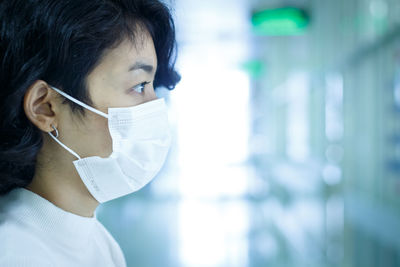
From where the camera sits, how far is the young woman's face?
3.27 ft

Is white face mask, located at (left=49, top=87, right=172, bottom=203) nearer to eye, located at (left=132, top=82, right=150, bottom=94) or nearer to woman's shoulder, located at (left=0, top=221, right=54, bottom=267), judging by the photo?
eye, located at (left=132, top=82, right=150, bottom=94)

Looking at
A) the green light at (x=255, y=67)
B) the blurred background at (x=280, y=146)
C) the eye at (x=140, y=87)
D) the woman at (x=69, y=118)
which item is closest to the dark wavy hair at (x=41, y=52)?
the woman at (x=69, y=118)

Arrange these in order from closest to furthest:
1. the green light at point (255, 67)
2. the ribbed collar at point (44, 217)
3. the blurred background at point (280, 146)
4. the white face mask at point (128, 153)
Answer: the ribbed collar at point (44, 217)
the white face mask at point (128, 153)
the blurred background at point (280, 146)
the green light at point (255, 67)

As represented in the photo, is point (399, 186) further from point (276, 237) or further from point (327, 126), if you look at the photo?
point (276, 237)

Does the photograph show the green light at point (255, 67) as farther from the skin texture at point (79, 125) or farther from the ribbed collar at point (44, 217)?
the ribbed collar at point (44, 217)

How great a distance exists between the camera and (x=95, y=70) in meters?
0.99

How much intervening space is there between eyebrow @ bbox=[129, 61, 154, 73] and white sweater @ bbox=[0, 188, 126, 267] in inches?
17.4

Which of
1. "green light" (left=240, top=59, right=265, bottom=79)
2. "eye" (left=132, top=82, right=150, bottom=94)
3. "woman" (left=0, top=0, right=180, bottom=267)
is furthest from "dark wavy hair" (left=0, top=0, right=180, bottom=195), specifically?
"green light" (left=240, top=59, right=265, bottom=79)

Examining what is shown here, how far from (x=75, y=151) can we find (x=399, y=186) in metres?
1.90

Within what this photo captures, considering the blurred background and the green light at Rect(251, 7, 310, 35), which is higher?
the green light at Rect(251, 7, 310, 35)

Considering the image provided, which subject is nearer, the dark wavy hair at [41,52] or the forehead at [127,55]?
the dark wavy hair at [41,52]

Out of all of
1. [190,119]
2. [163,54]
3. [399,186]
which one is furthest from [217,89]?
[163,54]

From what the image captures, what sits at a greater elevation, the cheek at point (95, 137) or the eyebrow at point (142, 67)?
the eyebrow at point (142, 67)

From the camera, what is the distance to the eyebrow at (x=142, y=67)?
104 centimetres
